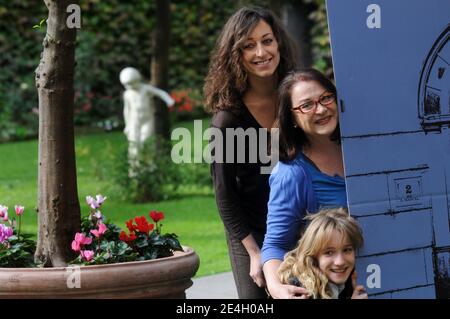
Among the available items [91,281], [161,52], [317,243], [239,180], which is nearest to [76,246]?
[91,281]

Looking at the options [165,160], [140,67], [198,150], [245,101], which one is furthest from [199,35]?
[245,101]

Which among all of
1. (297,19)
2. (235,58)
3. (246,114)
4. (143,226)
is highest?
(297,19)

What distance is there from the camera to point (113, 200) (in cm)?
1128

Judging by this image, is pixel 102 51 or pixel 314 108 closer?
pixel 314 108

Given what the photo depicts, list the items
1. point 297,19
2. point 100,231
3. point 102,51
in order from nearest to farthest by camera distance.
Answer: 1. point 100,231
2. point 297,19
3. point 102,51

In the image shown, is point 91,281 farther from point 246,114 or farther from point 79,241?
point 246,114

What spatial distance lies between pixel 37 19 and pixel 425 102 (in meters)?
15.5

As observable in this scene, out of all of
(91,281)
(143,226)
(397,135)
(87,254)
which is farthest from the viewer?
(143,226)

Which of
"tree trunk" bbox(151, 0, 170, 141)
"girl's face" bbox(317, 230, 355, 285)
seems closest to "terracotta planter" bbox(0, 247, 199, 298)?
"girl's face" bbox(317, 230, 355, 285)

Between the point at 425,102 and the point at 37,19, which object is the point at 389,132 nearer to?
the point at 425,102

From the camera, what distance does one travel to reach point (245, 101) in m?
3.63

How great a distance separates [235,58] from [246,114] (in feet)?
0.71

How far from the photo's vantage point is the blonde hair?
2.79 meters

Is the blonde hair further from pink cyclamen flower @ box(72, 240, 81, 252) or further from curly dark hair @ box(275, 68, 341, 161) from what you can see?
pink cyclamen flower @ box(72, 240, 81, 252)
